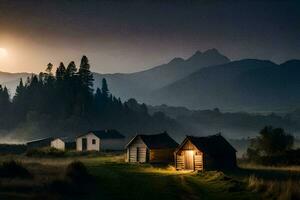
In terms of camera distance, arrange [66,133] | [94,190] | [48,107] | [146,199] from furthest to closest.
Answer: [48,107] → [66,133] → [94,190] → [146,199]

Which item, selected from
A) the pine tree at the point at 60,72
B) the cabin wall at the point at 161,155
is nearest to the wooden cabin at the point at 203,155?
the cabin wall at the point at 161,155

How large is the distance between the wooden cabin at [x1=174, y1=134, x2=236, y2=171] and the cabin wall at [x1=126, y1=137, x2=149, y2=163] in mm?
12065

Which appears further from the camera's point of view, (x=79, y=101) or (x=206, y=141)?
(x=79, y=101)

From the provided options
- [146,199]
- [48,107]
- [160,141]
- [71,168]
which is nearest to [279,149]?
[160,141]

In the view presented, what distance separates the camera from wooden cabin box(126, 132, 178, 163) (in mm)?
76812

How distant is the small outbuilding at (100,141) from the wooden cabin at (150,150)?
25.7 meters

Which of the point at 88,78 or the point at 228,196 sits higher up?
the point at 88,78

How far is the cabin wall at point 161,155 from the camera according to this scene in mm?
76562

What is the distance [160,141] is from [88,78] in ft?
351

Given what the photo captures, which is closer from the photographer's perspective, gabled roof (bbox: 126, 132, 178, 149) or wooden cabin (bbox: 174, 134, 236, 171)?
wooden cabin (bbox: 174, 134, 236, 171)

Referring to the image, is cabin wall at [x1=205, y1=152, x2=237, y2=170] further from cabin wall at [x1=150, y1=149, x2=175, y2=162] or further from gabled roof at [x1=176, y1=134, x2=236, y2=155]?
cabin wall at [x1=150, y1=149, x2=175, y2=162]

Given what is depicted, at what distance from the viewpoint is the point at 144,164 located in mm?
73250

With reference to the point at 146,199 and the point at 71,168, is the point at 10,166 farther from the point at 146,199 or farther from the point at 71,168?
the point at 146,199

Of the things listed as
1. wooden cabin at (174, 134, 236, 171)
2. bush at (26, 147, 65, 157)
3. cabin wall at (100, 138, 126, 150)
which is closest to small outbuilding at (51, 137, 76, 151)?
cabin wall at (100, 138, 126, 150)
